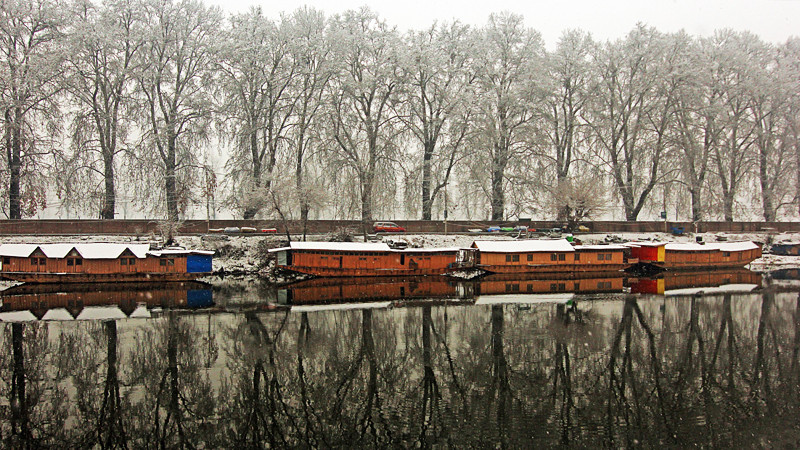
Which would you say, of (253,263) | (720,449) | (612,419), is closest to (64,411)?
(612,419)

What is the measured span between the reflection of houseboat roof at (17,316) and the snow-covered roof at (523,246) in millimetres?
28188

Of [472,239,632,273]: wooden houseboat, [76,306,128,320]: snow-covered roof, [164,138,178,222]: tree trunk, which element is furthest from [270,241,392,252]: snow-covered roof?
[76,306,128,320]: snow-covered roof

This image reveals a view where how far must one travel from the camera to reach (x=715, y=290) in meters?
29.9

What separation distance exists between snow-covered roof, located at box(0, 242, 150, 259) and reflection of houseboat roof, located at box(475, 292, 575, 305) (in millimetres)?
23388

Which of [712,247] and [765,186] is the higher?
[765,186]

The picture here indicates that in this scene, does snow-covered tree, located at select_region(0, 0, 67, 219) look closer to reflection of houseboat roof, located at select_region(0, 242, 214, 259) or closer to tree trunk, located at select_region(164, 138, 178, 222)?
reflection of houseboat roof, located at select_region(0, 242, 214, 259)

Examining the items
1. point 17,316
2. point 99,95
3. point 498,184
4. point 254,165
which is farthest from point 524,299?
point 99,95

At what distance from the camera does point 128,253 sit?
32375mm

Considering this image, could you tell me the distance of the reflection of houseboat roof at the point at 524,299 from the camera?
25812mm

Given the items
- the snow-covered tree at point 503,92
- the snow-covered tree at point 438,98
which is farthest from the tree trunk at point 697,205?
the snow-covered tree at point 438,98

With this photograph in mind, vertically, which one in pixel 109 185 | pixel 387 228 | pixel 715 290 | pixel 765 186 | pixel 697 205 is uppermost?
pixel 109 185

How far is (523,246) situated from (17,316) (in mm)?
32045

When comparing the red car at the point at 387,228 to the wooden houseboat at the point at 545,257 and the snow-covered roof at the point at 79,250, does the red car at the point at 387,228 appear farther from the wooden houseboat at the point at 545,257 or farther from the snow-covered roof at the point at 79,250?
the snow-covered roof at the point at 79,250

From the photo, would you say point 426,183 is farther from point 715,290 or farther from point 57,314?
point 57,314
